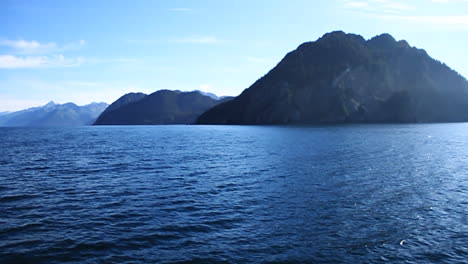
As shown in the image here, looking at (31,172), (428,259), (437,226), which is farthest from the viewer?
(31,172)

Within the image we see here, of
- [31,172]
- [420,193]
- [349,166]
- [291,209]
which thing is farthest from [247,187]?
[31,172]

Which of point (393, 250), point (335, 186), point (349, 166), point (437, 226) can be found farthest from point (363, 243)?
point (349, 166)

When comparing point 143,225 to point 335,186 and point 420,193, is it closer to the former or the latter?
point 335,186

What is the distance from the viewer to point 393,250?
19281 millimetres

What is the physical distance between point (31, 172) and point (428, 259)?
1958 inches

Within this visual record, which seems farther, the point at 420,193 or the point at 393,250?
the point at 420,193

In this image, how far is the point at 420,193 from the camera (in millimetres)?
33219

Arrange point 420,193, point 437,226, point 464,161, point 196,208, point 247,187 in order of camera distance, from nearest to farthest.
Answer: point 437,226
point 196,208
point 420,193
point 247,187
point 464,161

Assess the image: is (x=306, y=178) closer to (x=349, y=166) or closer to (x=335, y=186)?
(x=335, y=186)

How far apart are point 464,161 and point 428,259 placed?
158 ft

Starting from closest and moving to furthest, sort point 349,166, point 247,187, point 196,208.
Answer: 1. point 196,208
2. point 247,187
3. point 349,166

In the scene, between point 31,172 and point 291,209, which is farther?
point 31,172

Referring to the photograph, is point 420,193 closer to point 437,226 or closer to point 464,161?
point 437,226

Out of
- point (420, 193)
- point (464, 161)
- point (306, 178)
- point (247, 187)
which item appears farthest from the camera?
point (464, 161)
